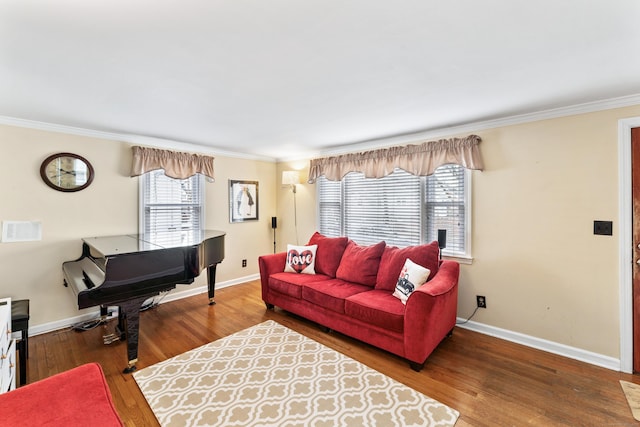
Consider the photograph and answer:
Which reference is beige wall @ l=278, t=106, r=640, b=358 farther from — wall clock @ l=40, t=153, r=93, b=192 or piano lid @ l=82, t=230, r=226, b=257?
wall clock @ l=40, t=153, r=93, b=192

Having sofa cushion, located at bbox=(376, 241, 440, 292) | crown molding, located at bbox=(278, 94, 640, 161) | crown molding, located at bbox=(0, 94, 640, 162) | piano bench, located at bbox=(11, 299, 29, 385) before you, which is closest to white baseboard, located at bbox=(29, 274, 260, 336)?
piano bench, located at bbox=(11, 299, 29, 385)

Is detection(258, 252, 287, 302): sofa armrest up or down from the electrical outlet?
up

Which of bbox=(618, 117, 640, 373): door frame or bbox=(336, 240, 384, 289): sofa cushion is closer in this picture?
bbox=(618, 117, 640, 373): door frame

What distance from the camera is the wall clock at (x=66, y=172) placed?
2980 mm

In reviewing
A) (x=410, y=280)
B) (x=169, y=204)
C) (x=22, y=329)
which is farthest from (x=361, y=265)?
(x=22, y=329)

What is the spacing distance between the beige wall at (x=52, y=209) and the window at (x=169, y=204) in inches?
5.2

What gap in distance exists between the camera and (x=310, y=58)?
1.70 m

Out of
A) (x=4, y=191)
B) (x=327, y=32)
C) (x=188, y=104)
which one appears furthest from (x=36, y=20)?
(x=4, y=191)

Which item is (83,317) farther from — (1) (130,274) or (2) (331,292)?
(2) (331,292)

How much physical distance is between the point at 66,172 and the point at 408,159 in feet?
13.0

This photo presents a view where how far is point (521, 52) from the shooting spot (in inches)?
63.7

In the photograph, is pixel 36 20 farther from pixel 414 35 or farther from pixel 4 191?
pixel 4 191

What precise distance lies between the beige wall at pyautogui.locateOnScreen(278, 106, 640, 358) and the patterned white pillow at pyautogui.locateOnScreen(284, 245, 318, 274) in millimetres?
1804

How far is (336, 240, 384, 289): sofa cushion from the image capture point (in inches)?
126
